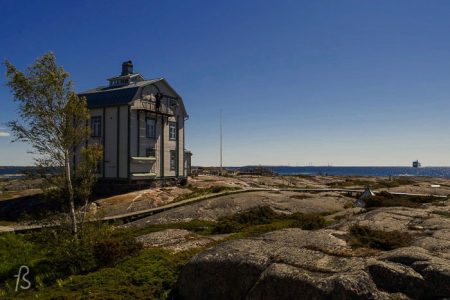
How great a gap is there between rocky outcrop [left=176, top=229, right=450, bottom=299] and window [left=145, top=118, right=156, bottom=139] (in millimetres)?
31249

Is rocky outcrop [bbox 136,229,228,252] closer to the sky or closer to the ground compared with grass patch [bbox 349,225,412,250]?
closer to the ground

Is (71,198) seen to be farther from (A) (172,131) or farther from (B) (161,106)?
(A) (172,131)

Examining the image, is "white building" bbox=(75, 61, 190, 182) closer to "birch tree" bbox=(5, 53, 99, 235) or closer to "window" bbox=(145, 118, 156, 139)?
"window" bbox=(145, 118, 156, 139)

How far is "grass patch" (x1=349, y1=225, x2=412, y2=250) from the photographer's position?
42.3 feet

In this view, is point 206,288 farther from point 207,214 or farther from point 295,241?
point 207,214

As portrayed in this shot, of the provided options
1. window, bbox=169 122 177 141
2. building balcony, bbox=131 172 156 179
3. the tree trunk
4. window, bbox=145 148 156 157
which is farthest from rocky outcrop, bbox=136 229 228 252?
window, bbox=169 122 177 141

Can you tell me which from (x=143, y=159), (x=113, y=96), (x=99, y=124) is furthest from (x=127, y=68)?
(x=143, y=159)

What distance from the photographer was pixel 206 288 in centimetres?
1180

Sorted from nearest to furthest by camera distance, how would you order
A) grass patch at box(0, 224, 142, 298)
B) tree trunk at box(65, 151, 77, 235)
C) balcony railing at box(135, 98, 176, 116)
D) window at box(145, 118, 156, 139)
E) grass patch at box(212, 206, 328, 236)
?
grass patch at box(0, 224, 142, 298), tree trunk at box(65, 151, 77, 235), grass patch at box(212, 206, 328, 236), balcony railing at box(135, 98, 176, 116), window at box(145, 118, 156, 139)

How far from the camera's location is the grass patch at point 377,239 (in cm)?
1288

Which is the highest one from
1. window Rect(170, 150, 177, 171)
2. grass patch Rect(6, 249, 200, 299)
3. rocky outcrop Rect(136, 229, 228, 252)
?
window Rect(170, 150, 177, 171)

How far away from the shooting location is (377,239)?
13.3m

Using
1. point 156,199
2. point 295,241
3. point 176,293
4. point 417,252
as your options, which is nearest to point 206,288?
point 176,293

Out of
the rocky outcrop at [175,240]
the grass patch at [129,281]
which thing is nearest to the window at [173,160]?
the rocky outcrop at [175,240]
